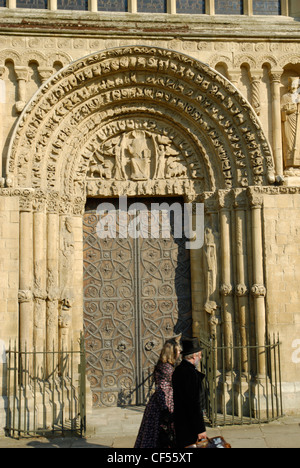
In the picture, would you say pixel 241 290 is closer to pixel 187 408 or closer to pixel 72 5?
pixel 187 408

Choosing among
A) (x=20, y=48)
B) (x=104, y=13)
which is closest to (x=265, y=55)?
(x=104, y=13)

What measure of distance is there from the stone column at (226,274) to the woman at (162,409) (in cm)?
330

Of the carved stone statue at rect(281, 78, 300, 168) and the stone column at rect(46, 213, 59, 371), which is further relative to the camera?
the carved stone statue at rect(281, 78, 300, 168)

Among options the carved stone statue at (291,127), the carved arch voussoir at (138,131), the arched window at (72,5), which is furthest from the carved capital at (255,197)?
the arched window at (72,5)

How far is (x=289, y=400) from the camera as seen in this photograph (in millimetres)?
8297

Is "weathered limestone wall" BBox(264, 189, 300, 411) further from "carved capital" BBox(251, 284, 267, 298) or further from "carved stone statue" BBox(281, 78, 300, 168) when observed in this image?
"carved stone statue" BBox(281, 78, 300, 168)

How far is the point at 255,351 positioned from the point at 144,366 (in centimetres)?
191

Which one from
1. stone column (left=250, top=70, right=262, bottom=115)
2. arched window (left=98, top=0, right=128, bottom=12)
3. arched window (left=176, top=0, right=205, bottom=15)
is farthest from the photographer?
arched window (left=176, top=0, right=205, bottom=15)

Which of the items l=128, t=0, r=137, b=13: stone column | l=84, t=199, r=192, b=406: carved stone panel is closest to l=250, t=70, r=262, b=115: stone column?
l=128, t=0, r=137, b=13: stone column

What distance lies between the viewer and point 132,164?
9.39 metres

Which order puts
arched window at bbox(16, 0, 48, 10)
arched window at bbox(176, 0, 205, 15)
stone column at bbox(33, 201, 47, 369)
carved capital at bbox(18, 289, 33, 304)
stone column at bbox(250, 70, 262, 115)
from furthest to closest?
arched window at bbox(176, 0, 205, 15), arched window at bbox(16, 0, 48, 10), stone column at bbox(250, 70, 262, 115), stone column at bbox(33, 201, 47, 369), carved capital at bbox(18, 289, 33, 304)

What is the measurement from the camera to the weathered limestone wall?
27.8 ft

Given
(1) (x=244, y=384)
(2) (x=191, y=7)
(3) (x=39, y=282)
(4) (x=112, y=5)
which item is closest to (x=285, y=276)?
(1) (x=244, y=384)

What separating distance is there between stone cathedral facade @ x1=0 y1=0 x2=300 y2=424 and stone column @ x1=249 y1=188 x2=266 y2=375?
2cm
